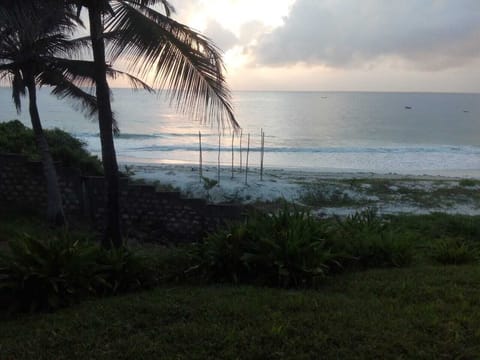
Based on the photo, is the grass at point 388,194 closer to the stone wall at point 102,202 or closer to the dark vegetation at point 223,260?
the stone wall at point 102,202

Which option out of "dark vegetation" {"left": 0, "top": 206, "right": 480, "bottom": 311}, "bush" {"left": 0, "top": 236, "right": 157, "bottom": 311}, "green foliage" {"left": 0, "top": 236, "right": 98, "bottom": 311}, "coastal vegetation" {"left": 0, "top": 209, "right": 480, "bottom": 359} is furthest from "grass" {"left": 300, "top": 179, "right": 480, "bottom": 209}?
"green foliage" {"left": 0, "top": 236, "right": 98, "bottom": 311}

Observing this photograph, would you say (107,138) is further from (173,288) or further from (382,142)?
(382,142)

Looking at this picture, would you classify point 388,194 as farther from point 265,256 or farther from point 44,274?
point 44,274

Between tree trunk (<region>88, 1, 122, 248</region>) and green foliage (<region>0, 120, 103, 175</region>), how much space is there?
6.04 metres

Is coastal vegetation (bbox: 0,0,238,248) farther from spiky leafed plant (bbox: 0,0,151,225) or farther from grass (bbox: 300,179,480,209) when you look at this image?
grass (bbox: 300,179,480,209)

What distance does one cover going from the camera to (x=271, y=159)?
33.6 m

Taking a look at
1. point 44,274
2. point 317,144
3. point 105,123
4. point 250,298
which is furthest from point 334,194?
point 317,144

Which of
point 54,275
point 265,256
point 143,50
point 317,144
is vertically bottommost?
point 54,275

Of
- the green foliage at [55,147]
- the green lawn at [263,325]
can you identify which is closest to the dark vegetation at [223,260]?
the green lawn at [263,325]

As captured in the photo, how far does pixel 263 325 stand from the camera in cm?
355

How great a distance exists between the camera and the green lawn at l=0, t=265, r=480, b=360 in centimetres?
322

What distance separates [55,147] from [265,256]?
1064 centimetres

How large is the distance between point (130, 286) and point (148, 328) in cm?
121

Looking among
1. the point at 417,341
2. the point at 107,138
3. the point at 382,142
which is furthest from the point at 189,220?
the point at 382,142
